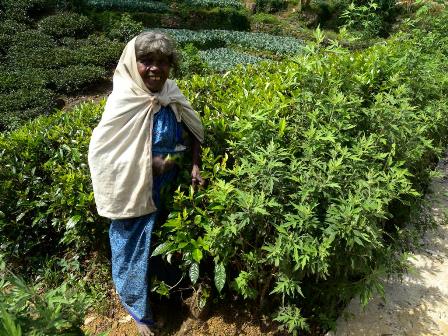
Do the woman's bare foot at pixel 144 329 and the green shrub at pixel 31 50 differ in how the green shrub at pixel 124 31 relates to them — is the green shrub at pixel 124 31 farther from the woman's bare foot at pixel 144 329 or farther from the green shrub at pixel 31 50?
the woman's bare foot at pixel 144 329

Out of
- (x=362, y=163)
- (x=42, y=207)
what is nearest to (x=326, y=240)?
(x=362, y=163)

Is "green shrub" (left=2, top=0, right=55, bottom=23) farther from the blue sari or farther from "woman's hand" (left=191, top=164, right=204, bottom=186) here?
"woman's hand" (left=191, top=164, right=204, bottom=186)

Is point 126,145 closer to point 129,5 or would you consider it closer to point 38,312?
point 38,312

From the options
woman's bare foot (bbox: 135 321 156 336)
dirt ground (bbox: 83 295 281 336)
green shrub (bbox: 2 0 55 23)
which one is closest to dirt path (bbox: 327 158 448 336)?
dirt ground (bbox: 83 295 281 336)

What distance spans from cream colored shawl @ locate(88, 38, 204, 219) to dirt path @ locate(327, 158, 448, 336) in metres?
1.62

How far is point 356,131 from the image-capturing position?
10.0 ft

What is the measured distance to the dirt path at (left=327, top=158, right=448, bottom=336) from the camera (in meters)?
2.91

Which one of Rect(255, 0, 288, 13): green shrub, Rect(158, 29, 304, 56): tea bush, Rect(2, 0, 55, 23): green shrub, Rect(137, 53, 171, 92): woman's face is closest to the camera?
Rect(137, 53, 171, 92): woman's face

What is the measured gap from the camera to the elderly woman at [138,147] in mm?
2561

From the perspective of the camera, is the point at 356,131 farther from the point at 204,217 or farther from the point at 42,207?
the point at 42,207

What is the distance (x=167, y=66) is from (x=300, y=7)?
17.1m

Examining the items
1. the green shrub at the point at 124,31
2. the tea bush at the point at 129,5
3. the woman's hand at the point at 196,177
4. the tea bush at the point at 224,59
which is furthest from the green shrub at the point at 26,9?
the woman's hand at the point at 196,177

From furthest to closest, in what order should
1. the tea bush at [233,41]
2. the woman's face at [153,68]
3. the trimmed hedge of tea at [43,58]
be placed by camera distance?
the tea bush at [233,41], the trimmed hedge of tea at [43,58], the woman's face at [153,68]

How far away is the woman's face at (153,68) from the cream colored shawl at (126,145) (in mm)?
34
